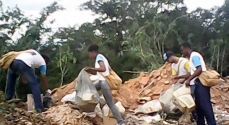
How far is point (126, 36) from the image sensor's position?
2114 cm

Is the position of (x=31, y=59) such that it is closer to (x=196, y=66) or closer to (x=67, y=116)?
(x=67, y=116)

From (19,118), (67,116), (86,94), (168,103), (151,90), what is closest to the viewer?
(19,118)

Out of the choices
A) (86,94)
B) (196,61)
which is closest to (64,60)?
(86,94)

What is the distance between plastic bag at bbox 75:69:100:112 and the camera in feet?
23.5

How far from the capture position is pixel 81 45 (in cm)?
2008

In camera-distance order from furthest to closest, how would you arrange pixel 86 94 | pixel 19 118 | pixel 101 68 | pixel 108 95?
pixel 86 94 → pixel 108 95 → pixel 101 68 → pixel 19 118

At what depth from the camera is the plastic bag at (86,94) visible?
715cm

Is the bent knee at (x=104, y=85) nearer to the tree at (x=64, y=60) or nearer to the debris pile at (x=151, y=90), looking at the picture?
the debris pile at (x=151, y=90)

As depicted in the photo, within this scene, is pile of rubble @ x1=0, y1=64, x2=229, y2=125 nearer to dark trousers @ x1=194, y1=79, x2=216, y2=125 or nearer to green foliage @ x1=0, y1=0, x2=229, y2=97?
dark trousers @ x1=194, y1=79, x2=216, y2=125

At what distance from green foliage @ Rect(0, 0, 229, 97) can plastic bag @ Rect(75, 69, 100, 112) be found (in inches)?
308

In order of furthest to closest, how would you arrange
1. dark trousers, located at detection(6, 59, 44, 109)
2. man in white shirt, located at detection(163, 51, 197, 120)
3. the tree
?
the tree < man in white shirt, located at detection(163, 51, 197, 120) < dark trousers, located at detection(6, 59, 44, 109)

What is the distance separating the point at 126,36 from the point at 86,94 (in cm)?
1411

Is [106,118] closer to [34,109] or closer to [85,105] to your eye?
[85,105]

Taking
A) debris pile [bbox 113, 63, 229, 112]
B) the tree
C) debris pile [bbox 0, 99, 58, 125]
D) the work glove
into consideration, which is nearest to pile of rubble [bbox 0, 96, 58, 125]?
debris pile [bbox 0, 99, 58, 125]
